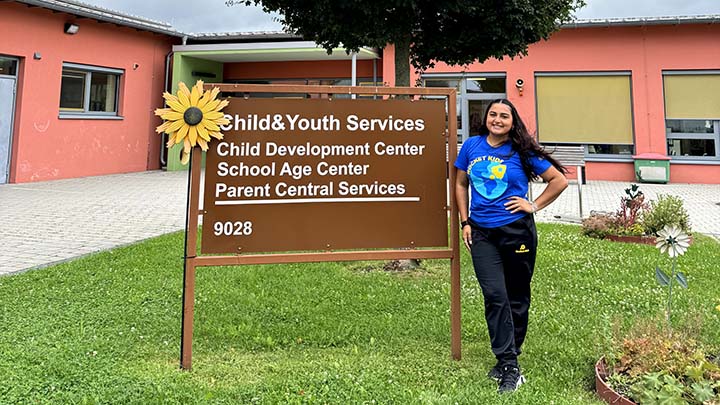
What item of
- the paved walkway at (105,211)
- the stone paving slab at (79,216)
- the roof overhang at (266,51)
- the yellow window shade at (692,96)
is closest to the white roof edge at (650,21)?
the yellow window shade at (692,96)

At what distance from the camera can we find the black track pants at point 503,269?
104 inches

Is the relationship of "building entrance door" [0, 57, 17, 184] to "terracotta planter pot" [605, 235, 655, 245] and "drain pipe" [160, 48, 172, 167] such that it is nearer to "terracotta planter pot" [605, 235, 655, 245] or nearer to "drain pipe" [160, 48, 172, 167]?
"drain pipe" [160, 48, 172, 167]

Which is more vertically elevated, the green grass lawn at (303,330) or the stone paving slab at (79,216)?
the stone paving slab at (79,216)

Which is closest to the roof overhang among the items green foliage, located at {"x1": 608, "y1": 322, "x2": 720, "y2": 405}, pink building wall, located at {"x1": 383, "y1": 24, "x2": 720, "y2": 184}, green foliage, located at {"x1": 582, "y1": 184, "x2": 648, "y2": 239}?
pink building wall, located at {"x1": 383, "y1": 24, "x2": 720, "y2": 184}

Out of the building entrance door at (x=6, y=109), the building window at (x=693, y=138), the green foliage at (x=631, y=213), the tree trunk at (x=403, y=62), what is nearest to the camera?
the tree trunk at (x=403, y=62)

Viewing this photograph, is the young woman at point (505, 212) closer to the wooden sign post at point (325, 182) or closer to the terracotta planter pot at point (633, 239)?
the wooden sign post at point (325, 182)

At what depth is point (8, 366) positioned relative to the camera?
108 inches

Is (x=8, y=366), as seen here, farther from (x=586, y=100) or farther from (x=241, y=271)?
(x=586, y=100)

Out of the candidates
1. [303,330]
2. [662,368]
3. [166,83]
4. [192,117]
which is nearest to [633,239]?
[662,368]

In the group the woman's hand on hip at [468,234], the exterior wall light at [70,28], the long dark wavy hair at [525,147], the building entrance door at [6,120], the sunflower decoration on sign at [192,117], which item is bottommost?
the woman's hand on hip at [468,234]

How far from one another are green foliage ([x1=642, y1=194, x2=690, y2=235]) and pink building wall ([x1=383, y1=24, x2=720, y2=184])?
8374mm

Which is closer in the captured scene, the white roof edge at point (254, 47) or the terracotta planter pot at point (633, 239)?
the terracotta planter pot at point (633, 239)

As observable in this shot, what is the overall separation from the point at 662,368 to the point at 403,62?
393 cm

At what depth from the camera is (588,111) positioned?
14.6m
